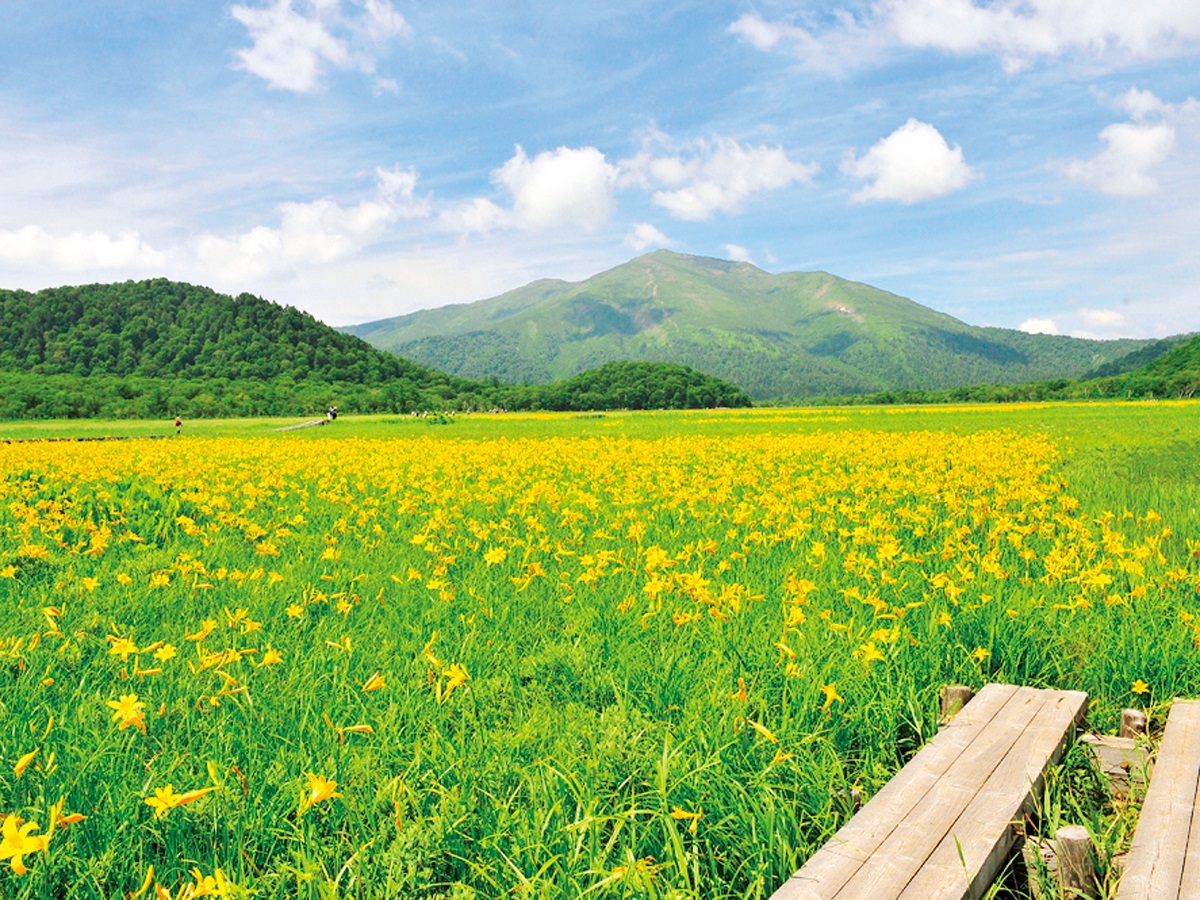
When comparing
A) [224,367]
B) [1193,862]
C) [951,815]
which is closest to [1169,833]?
[1193,862]

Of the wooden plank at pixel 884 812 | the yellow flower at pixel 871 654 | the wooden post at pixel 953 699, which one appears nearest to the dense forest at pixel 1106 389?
the wooden post at pixel 953 699

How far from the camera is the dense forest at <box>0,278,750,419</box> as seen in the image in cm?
9706

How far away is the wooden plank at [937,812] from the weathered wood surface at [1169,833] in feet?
1.55

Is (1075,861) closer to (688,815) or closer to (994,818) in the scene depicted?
(994,818)

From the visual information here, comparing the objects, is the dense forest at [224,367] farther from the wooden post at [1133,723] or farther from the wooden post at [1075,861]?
the wooden post at [1075,861]

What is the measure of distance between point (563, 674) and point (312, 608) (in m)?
2.35

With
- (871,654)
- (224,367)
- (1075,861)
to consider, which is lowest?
(1075,861)

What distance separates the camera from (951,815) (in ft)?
7.91

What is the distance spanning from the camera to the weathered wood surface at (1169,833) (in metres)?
2.06

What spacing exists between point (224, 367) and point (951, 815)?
136064mm

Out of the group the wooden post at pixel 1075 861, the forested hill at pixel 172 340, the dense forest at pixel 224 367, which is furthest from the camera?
the forested hill at pixel 172 340

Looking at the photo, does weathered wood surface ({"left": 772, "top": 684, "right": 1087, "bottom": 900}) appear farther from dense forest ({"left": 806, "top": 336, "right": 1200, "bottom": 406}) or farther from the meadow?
dense forest ({"left": 806, "top": 336, "right": 1200, "bottom": 406})

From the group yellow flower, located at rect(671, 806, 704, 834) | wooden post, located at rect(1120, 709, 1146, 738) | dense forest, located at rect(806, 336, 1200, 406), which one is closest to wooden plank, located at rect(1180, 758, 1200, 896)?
wooden post, located at rect(1120, 709, 1146, 738)

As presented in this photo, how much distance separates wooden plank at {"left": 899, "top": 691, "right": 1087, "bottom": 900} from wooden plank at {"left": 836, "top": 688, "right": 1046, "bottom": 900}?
22mm
